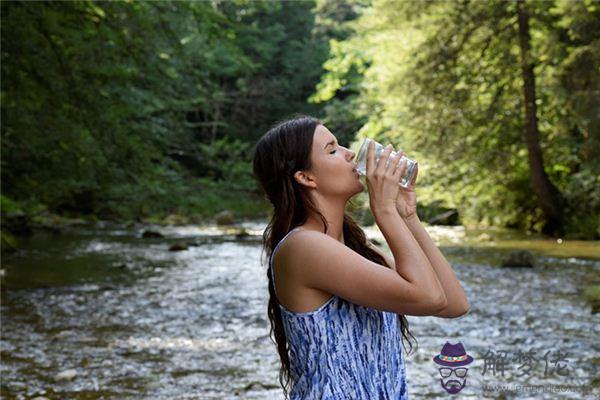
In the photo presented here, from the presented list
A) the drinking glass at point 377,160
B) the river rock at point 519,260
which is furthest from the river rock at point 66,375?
the river rock at point 519,260

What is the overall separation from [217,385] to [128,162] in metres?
6.30

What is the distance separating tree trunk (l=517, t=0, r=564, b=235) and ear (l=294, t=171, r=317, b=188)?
587 inches

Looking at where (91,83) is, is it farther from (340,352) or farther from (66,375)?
(340,352)

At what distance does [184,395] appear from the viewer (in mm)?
5215

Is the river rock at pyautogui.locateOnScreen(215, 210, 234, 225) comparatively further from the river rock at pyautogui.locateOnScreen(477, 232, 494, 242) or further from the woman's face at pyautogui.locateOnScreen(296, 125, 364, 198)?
the woman's face at pyautogui.locateOnScreen(296, 125, 364, 198)

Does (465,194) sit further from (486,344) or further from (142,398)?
(142,398)

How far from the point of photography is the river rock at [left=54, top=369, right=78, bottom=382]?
5523 millimetres

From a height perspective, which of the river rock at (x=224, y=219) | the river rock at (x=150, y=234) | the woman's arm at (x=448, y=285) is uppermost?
the woman's arm at (x=448, y=285)

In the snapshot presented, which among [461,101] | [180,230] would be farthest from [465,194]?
[180,230]

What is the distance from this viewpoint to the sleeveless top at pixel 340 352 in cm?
223

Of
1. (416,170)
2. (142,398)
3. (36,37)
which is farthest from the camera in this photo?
(36,37)

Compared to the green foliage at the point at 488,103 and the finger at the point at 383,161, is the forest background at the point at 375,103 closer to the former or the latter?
the green foliage at the point at 488,103

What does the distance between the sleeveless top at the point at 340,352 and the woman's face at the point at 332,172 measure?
0.60 feet

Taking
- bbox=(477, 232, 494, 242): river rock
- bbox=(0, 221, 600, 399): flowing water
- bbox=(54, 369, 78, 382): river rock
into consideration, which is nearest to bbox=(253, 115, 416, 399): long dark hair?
bbox=(0, 221, 600, 399): flowing water
